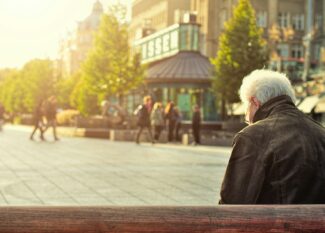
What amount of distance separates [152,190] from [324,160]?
7.35 m

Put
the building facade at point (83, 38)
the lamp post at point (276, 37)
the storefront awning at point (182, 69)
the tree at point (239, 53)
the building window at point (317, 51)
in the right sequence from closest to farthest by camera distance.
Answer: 1. the tree at point (239, 53)
2. the lamp post at point (276, 37)
3. the storefront awning at point (182, 69)
4. the building window at point (317, 51)
5. the building facade at point (83, 38)

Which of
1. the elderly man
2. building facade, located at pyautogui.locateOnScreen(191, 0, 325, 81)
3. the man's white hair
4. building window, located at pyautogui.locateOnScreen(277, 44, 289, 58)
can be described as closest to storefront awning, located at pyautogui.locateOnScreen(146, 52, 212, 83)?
building facade, located at pyautogui.locateOnScreen(191, 0, 325, 81)

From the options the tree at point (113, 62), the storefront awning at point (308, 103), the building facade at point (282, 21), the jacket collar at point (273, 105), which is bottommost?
the jacket collar at point (273, 105)

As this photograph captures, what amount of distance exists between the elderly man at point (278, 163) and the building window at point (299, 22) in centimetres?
7404

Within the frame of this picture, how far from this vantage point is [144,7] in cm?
9700

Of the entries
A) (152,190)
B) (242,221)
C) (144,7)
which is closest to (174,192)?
(152,190)

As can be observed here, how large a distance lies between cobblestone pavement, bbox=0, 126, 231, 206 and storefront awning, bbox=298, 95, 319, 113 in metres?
17.4

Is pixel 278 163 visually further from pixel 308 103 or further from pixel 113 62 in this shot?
pixel 113 62

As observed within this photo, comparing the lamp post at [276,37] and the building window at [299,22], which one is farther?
the building window at [299,22]

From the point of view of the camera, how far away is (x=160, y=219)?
2.32 meters

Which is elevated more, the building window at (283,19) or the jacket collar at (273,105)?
the building window at (283,19)

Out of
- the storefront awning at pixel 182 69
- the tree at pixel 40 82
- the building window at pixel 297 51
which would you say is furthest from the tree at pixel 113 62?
the building window at pixel 297 51

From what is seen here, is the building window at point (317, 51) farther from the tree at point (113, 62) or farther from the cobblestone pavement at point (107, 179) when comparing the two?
the cobblestone pavement at point (107, 179)

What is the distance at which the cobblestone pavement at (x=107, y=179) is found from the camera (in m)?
9.34
